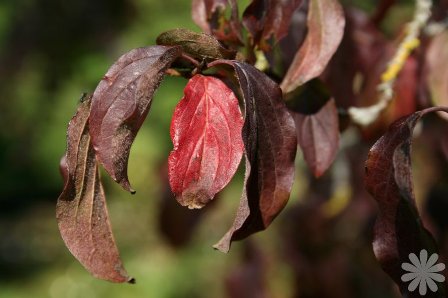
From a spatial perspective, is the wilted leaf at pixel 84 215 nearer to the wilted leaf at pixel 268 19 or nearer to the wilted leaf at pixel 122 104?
the wilted leaf at pixel 122 104

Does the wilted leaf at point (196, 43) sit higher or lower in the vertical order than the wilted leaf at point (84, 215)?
higher

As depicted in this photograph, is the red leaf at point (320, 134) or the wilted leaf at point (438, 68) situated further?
the wilted leaf at point (438, 68)

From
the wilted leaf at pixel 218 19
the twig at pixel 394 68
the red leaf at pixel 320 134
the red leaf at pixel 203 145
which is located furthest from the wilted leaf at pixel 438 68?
the red leaf at pixel 203 145

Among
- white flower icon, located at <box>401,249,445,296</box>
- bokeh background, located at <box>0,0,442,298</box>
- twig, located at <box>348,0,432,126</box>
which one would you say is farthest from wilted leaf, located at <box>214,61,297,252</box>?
bokeh background, located at <box>0,0,442,298</box>

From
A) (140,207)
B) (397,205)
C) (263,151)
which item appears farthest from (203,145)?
(140,207)

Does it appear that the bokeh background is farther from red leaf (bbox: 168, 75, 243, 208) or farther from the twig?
red leaf (bbox: 168, 75, 243, 208)

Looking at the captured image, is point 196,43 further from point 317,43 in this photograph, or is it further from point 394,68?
point 394,68

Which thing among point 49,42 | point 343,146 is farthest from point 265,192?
point 49,42

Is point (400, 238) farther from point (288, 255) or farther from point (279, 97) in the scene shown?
point (288, 255)
